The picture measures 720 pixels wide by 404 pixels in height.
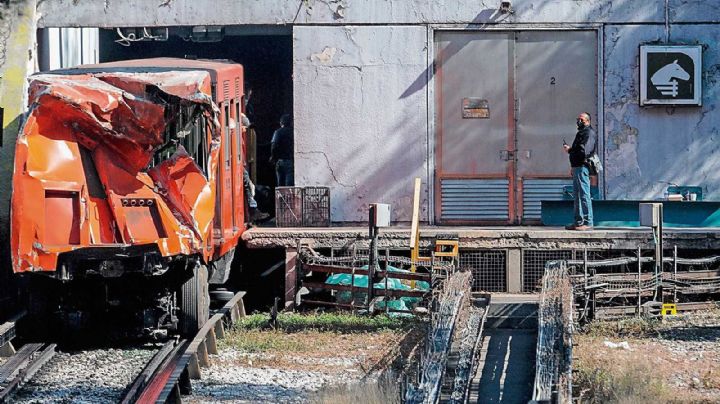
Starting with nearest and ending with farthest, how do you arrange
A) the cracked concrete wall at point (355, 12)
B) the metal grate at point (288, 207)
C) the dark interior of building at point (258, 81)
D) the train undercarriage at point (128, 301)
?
the train undercarriage at point (128, 301) → the metal grate at point (288, 207) → the cracked concrete wall at point (355, 12) → the dark interior of building at point (258, 81)

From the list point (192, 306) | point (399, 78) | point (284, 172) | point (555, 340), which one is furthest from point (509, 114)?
point (555, 340)

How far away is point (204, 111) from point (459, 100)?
6446 millimetres

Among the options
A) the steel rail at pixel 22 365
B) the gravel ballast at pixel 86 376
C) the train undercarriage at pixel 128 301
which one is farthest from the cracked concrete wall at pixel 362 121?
the steel rail at pixel 22 365

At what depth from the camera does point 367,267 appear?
16.8 m

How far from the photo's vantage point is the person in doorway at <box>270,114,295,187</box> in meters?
20.0

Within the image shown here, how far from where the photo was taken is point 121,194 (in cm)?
1305

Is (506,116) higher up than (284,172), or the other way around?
(506,116)

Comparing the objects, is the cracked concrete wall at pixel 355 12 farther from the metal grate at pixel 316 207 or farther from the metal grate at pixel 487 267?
the metal grate at pixel 487 267

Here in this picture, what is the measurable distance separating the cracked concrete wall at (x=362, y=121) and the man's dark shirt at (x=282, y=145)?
1.16 m

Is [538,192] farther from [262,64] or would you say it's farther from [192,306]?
[262,64]

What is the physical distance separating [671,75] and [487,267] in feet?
13.8

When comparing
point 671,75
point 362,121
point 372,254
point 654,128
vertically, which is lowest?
point 372,254

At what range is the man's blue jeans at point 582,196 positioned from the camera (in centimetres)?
1758

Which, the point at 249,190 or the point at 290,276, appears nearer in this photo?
the point at 290,276
